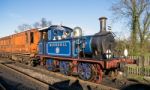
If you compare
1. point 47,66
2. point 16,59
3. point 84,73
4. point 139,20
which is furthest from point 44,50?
point 139,20

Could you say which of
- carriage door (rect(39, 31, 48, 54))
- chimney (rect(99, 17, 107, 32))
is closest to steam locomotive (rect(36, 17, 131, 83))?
chimney (rect(99, 17, 107, 32))

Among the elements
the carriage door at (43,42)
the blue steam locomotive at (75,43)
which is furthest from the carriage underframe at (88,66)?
the carriage door at (43,42)

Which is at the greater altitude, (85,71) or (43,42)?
(43,42)

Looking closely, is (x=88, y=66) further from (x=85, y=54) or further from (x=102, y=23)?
(x=102, y=23)

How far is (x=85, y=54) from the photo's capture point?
1446 cm

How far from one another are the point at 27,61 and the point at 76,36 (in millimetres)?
9507

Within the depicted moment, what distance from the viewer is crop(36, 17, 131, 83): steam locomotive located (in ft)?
43.3

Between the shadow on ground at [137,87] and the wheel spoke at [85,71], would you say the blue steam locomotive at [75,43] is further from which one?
the shadow on ground at [137,87]

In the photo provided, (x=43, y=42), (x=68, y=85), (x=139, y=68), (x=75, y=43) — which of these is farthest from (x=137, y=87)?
(x=43, y=42)

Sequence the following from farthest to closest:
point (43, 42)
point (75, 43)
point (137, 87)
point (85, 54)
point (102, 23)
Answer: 1. point (43, 42)
2. point (75, 43)
3. point (85, 54)
4. point (102, 23)
5. point (137, 87)

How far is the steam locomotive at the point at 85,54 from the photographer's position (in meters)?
13.2

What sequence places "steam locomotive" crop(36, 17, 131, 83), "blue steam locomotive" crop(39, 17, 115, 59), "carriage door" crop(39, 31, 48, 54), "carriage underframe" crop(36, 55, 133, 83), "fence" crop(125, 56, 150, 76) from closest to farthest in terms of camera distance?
"carriage underframe" crop(36, 55, 133, 83) < "steam locomotive" crop(36, 17, 131, 83) < "blue steam locomotive" crop(39, 17, 115, 59) < "fence" crop(125, 56, 150, 76) < "carriage door" crop(39, 31, 48, 54)

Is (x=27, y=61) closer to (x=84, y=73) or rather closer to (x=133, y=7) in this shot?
(x=84, y=73)

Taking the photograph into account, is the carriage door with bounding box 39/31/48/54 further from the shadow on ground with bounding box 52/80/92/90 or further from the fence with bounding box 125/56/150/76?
the fence with bounding box 125/56/150/76
